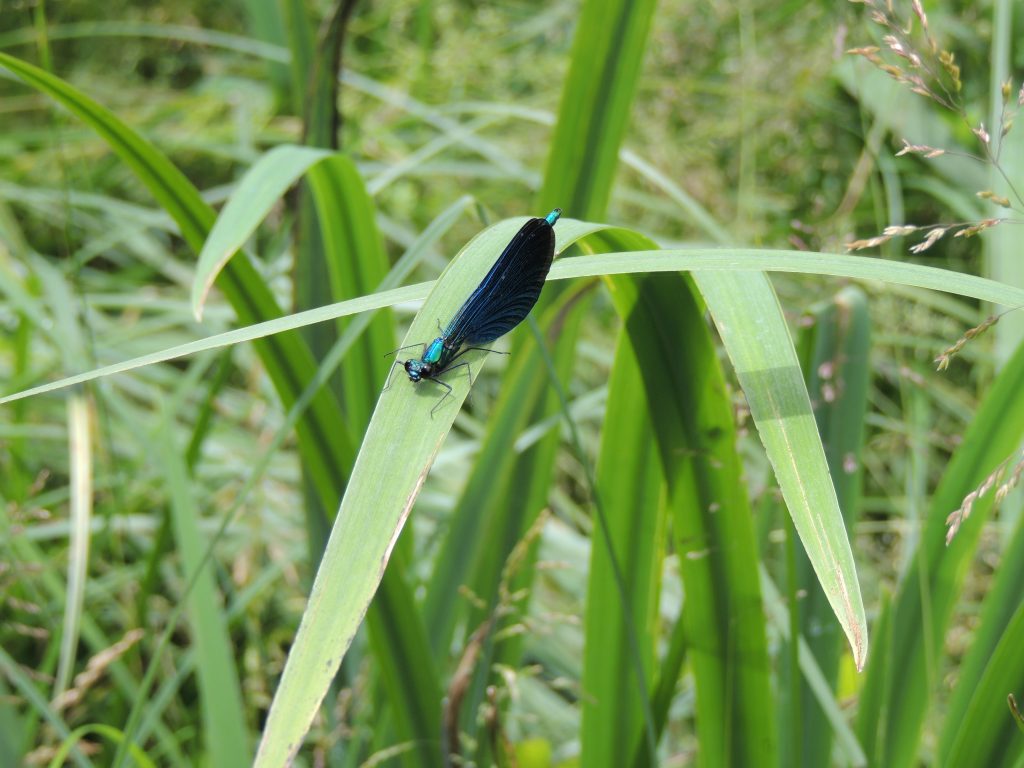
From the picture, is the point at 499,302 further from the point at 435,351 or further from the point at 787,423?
the point at 787,423

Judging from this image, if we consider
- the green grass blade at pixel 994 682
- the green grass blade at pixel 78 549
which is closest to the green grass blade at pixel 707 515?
the green grass blade at pixel 994 682

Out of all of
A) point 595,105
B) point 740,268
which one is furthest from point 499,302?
point 595,105

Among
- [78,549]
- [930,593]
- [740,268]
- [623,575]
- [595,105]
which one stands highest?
[595,105]

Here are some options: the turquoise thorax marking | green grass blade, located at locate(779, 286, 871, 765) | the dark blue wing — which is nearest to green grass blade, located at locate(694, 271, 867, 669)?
the dark blue wing

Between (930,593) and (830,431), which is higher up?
(830,431)

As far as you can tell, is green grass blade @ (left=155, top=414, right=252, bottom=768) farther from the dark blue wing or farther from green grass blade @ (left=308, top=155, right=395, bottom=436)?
the dark blue wing

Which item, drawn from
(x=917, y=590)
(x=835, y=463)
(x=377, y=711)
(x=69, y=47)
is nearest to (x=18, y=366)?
(x=377, y=711)
